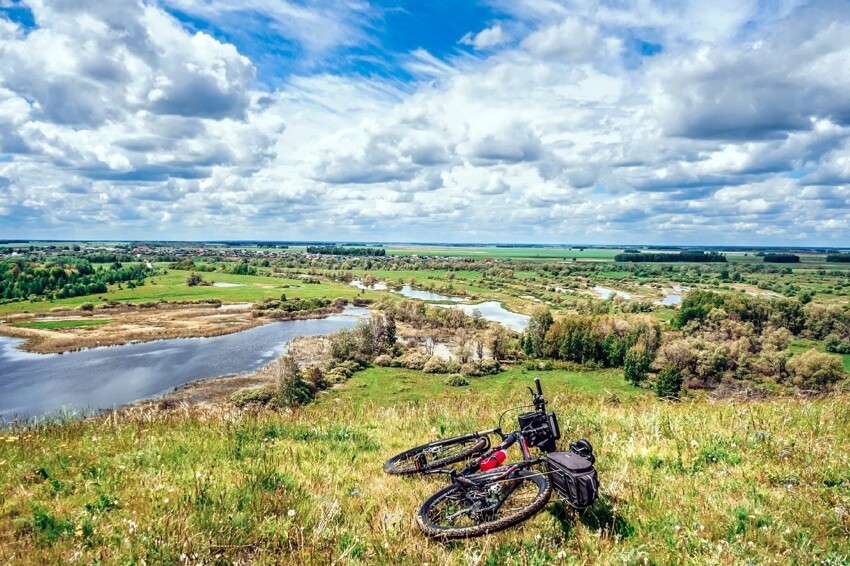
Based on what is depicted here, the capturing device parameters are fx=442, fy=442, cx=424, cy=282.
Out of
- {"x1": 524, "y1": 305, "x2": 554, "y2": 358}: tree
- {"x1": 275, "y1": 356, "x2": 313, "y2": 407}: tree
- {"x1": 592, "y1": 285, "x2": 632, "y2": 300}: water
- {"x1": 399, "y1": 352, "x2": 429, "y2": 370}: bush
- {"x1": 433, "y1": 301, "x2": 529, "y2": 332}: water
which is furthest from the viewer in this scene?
{"x1": 592, "y1": 285, "x2": 632, "y2": 300}: water

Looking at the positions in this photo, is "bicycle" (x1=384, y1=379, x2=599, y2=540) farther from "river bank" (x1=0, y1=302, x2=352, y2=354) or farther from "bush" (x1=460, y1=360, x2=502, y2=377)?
"river bank" (x1=0, y1=302, x2=352, y2=354)

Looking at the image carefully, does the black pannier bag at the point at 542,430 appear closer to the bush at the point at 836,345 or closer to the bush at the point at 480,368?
the bush at the point at 480,368

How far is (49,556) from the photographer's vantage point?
4.32 metres

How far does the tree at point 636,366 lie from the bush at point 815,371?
20.9m

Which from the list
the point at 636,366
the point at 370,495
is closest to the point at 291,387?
the point at 370,495

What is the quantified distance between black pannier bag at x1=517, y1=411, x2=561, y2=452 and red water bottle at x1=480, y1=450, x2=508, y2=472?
0.46 meters

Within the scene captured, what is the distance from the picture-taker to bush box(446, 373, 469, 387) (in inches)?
2731

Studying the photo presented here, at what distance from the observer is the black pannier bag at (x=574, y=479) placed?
4.85 metres

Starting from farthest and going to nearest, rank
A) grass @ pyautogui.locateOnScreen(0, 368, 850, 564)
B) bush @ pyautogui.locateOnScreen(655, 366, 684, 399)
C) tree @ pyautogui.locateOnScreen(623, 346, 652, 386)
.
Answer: tree @ pyautogui.locateOnScreen(623, 346, 652, 386) < bush @ pyautogui.locateOnScreen(655, 366, 684, 399) < grass @ pyautogui.locateOnScreen(0, 368, 850, 564)

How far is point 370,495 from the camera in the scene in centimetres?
599

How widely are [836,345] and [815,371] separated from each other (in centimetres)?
3526

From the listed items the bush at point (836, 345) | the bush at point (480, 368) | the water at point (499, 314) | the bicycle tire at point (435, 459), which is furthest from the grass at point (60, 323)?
the bush at point (836, 345)

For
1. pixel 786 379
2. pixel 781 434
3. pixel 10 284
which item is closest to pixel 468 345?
pixel 786 379

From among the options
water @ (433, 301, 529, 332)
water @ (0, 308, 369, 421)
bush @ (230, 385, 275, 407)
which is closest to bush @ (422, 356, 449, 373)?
water @ (0, 308, 369, 421)
